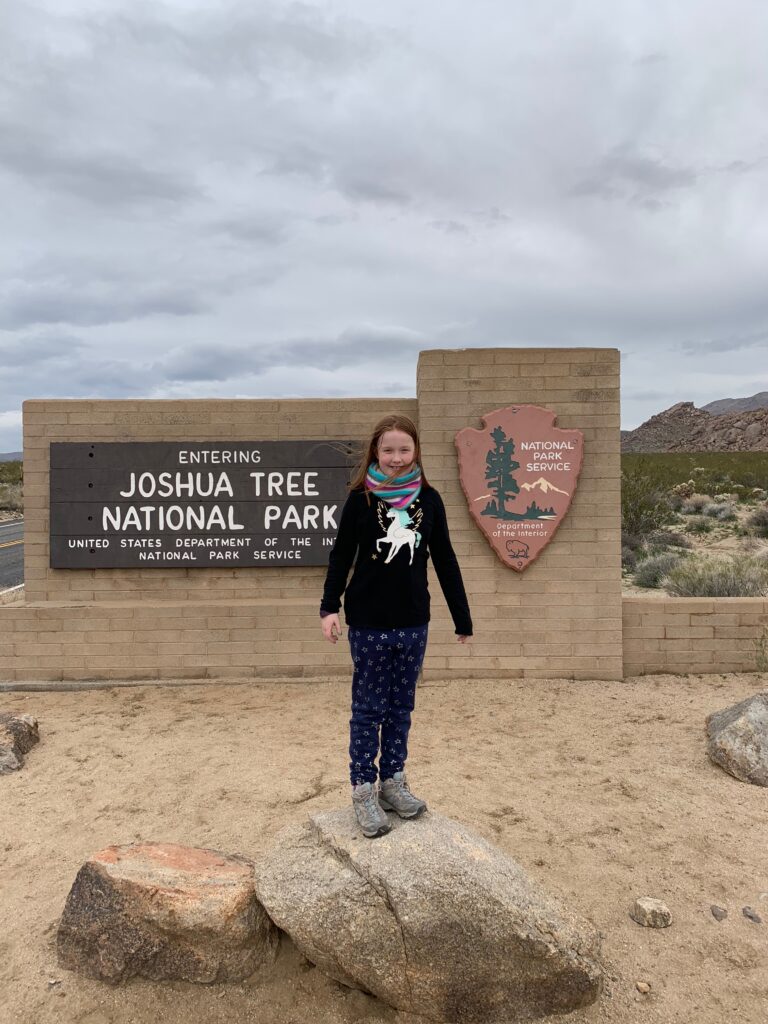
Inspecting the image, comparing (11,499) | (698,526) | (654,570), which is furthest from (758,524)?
(11,499)

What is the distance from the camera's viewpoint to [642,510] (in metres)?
16.5

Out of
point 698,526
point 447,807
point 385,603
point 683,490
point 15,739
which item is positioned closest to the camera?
point 385,603

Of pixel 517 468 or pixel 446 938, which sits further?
pixel 517 468

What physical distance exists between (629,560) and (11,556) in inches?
552

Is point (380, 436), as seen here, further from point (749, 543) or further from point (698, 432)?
point (698, 432)

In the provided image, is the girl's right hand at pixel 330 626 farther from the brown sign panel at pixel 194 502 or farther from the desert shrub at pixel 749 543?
the desert shrub at pixel 749 543

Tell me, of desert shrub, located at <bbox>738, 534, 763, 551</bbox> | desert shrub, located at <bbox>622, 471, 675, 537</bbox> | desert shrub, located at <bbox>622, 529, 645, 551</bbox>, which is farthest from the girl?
desert shrub, located at <bbox>738, 534, 763, 551</bbox>

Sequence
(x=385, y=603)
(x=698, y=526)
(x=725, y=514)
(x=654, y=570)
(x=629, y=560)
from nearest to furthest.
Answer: (x=385, y=603) → (x=654, y=570) → (x=629, y=560) → (x=698, y=526) → (x=725, y=514)

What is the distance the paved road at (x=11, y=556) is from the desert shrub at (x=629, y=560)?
1118 centimetres

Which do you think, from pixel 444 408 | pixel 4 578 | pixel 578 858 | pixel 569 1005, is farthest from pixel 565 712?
pixel 4 578

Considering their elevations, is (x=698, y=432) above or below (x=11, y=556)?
above

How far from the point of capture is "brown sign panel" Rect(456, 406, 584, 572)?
6.46 m

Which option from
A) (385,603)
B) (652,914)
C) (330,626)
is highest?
(385,603)

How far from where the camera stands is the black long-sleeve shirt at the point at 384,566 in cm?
285
